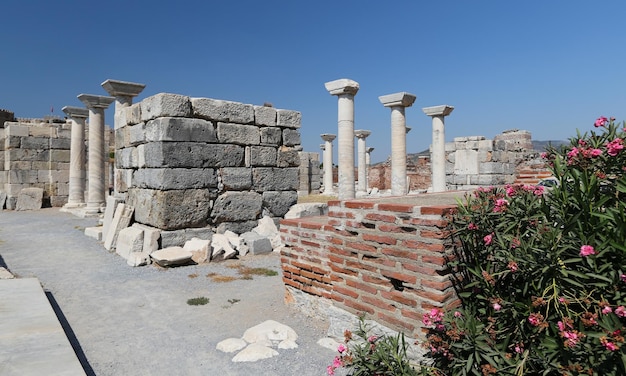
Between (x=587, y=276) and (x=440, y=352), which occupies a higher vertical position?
(x=587, y=276)

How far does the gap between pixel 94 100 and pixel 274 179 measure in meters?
7.41

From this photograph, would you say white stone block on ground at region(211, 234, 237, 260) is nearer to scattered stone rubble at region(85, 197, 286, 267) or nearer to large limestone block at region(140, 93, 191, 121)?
scattered stone rubble at region(85, 197, 286, 267)

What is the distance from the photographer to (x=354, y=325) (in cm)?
356

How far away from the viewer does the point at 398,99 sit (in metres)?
12.5

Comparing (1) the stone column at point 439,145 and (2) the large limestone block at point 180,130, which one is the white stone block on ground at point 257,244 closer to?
(2) the large limestone block at point 180,130

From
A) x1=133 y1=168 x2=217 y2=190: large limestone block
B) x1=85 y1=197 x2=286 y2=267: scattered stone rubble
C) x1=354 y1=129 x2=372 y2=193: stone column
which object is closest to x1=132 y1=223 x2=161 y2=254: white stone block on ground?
x1=85 y1=197 x2=286 y2=267: scattered stone rubble

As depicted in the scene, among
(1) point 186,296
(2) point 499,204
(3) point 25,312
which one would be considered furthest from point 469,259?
(3) point 25,312

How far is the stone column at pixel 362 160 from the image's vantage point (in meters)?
22.8

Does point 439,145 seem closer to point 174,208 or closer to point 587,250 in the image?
point 174,208

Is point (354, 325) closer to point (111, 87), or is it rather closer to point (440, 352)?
point (440, 352)

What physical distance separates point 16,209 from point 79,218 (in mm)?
3974

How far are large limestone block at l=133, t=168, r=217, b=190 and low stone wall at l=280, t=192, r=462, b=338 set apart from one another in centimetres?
393

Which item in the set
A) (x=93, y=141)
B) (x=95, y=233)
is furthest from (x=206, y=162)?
(x=93, y=141)

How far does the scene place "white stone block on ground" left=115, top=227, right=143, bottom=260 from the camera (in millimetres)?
7014
